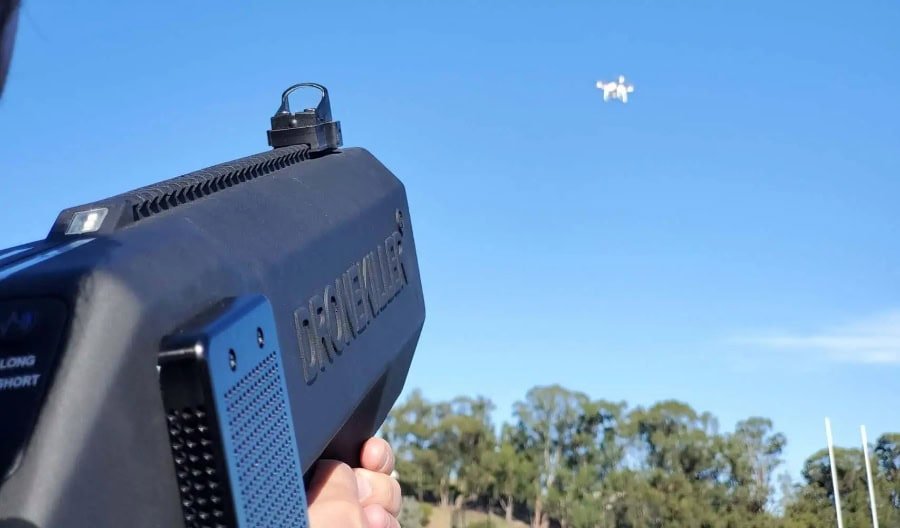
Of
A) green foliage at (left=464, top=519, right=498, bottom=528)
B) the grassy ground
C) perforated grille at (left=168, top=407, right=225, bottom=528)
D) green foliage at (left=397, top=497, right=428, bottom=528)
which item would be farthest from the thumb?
green foliage at (left=464, top=519, right=498, bottom=528)

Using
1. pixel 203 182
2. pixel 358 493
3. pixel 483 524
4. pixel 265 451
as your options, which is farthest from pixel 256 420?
pixel 483 524

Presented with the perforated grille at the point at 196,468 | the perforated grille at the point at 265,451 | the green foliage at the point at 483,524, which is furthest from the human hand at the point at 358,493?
the green foliage at the point at 483,524

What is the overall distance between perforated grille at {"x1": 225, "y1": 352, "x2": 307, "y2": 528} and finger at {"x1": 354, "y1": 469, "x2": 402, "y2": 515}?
467mm

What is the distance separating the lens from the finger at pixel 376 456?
143 centimetres

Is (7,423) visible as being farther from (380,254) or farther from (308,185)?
(380,254)

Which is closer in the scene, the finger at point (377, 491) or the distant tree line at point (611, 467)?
the finger at point (377, 491)

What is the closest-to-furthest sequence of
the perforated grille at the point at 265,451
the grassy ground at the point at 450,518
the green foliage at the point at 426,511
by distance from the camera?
the perforated grille at the point at 265,451
the green foliage at the point at 426,511
the grassy ground at the point at 450,518

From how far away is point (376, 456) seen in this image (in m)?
1.44

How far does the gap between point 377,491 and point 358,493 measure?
14cm

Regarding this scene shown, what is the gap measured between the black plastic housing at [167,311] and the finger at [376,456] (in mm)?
19

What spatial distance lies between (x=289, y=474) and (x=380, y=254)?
50cm

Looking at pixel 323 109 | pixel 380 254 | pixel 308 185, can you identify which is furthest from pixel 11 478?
pixel 323 109

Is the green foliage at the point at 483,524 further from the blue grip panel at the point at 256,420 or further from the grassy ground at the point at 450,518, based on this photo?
the blue grip panel at the point at 256,420

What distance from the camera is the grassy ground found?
37.0 m
